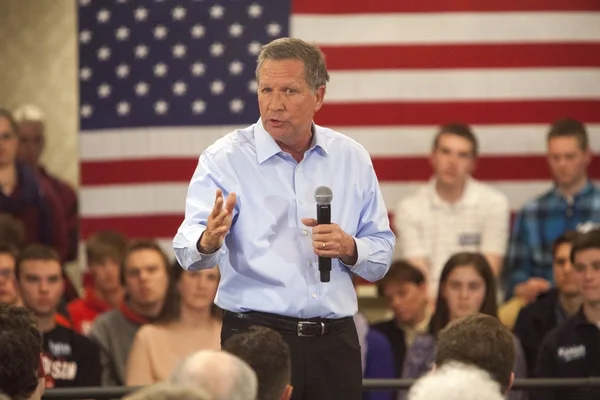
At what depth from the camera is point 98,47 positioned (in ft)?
25.0

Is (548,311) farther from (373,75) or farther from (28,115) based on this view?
(28,115)

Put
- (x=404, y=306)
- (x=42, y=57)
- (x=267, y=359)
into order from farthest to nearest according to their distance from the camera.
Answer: (x=42, y=57)
(x=404, y=306)
(x=267, y=359)

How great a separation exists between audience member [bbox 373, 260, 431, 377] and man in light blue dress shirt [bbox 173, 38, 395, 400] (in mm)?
2486

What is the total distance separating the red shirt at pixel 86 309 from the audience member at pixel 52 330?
49cm

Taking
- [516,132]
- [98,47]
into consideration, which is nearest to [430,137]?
[516,132]

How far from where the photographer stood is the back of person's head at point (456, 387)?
2.90 meters

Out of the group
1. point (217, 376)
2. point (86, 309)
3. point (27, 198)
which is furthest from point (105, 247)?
point (217, 376)

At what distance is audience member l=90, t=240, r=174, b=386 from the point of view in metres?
6.10

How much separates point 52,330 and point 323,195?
2.44 meters

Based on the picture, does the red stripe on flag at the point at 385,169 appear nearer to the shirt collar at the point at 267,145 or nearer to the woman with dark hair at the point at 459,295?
the woman with dark hair at the point at 459,295

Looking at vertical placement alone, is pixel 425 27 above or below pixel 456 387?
above

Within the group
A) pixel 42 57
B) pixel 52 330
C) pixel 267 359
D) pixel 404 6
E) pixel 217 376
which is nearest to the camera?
pixel 217 376

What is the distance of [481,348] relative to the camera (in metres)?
3.77

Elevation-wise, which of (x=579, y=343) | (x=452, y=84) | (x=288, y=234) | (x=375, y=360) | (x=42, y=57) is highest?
(x=42, y=57)
